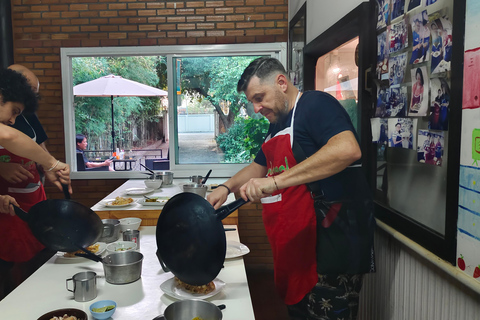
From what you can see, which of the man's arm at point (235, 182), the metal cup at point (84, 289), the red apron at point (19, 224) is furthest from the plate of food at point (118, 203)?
the metal cup at point (84, 289)

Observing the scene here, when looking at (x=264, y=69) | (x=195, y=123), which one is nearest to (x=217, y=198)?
(x=264, y=69)

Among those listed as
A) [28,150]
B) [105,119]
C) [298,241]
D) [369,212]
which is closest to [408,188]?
[369,212]

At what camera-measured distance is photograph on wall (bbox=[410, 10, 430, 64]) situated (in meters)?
1.47

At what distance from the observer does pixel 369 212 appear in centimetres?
166

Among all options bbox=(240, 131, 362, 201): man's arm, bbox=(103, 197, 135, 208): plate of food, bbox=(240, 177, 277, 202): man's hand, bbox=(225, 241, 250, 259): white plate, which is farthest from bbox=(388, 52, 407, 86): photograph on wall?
bbox=(103, 197, 135, 208): plate of food

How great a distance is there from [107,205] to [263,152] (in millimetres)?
1242

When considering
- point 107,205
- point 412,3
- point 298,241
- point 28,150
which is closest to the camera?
point 412,3

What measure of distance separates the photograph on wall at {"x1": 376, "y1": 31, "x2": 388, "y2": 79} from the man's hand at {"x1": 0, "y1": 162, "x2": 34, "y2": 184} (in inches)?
89.1

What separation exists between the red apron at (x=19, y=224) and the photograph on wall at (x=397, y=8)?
2.40 m

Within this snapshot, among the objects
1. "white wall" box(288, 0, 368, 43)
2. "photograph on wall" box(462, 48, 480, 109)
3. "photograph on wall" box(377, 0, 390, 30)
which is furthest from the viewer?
"white wall" box(288, 0, 368, 43)

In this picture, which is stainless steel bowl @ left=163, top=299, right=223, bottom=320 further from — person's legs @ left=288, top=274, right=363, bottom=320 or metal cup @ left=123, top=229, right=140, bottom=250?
metal cup @ left=123, top=229, right=140, bottom=250

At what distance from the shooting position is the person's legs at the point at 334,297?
1.61m

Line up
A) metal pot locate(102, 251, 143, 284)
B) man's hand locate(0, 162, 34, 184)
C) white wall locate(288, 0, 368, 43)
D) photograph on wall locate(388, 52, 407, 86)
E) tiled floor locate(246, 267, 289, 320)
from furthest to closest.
A: 1. tiled floor locate(246, 267, 289, 320)
2. man's hand locate(0, 162, 34, 184)
3. white wall locate(288, 0, 368, 43)
4. photograph on wall locate(388, 52, 407, 86)
5. metal pot locate(102, 251, 143, 284)

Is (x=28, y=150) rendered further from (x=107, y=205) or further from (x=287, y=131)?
(x=287, y=131)
